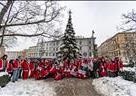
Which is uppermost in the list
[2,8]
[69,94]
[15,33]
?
[2,8]

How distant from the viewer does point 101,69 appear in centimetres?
2288

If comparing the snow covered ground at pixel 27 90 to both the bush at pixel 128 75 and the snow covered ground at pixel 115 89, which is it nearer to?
the snow covered ground at pixel 115 89

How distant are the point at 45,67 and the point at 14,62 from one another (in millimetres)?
3607

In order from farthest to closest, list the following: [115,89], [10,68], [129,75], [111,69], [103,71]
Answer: [103,71]
[111,69]
[10,68]
[129,75]
[115,89]

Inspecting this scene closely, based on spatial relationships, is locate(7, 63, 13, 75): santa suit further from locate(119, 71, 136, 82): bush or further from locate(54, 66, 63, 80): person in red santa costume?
locate(119, 71, 136, 82): bush

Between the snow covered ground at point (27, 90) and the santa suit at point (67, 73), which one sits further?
the santa suit at point (67, 73)

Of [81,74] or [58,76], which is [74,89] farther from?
[81,74]

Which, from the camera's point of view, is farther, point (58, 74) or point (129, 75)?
point (58, 74)

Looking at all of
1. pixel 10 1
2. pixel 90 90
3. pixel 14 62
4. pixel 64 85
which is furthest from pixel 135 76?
pixel 10 1

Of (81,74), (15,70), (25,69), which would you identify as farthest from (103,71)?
(15,70)

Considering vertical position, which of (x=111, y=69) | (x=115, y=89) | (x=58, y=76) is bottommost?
(x=115, y=89)

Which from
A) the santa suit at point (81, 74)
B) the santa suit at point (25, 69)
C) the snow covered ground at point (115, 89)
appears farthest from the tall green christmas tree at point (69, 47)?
the snow covered ground at point (115, 89)

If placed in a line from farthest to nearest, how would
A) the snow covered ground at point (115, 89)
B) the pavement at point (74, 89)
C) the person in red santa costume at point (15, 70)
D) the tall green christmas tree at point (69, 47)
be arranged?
the tall green christmas tree at point (69, 47) → the person in red santa costume at point (15, 70) → the pavement at point (74, 89) → the snow covered ground at point (115, 89)

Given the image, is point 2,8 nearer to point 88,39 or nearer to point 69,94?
point 69,94
